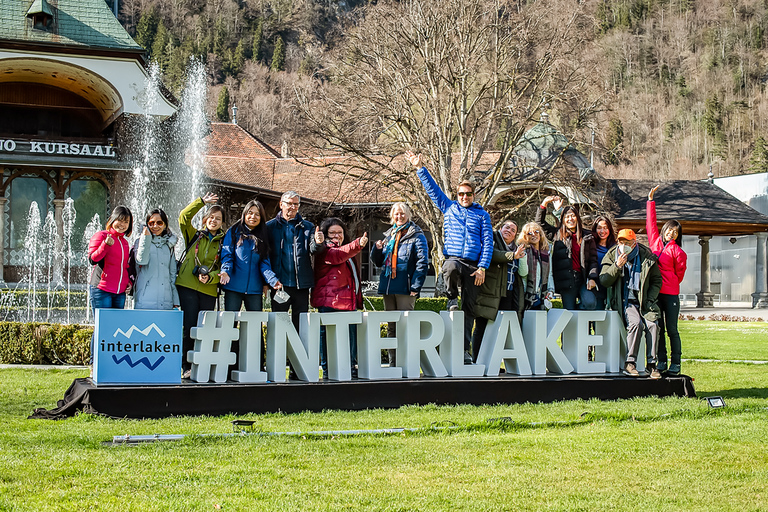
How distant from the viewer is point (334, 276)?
24.5 feet

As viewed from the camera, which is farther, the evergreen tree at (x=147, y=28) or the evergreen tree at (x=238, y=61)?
the evergreen tree at (x=238, y=61)

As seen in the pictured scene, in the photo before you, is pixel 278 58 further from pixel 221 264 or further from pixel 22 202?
pixel 221 264

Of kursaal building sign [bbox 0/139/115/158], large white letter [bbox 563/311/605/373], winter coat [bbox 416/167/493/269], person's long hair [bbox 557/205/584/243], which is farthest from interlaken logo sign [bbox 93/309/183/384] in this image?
kursaal building sign [bbox 0/139/115/158]

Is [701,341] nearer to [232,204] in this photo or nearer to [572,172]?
[572,172]

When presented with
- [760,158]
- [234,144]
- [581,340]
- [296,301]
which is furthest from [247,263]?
[760,158]

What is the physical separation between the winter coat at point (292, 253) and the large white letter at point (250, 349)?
0.57m

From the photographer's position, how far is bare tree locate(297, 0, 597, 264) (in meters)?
22.7

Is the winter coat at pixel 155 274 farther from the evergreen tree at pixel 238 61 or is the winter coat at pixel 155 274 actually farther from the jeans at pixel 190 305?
the evergreen tree at pixel 238 61

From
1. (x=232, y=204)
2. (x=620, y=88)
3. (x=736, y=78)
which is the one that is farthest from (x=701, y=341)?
(x=736, y=78)

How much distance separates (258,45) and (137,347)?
104m

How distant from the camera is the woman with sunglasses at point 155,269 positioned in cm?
707

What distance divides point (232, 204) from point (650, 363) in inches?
834

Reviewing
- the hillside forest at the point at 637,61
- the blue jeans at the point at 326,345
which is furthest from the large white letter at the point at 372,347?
the hillside forest at the point at 637,61

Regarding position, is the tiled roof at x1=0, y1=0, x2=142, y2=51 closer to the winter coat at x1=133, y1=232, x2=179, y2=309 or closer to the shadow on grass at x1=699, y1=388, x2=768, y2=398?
the winter coat at x1=133, y1=232, x2=179, y2=309
